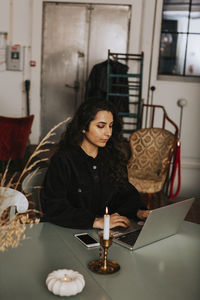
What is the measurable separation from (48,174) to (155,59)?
4.71 metres

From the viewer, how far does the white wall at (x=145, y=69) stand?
5.94 metres

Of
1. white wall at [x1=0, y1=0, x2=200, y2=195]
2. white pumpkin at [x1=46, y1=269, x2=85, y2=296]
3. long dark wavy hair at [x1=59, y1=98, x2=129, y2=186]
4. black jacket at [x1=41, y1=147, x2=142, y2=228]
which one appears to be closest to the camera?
white pumpkin at [x1=46, y1=269, x2=85, y2=296]

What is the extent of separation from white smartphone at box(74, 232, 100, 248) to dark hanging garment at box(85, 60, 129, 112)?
4.15m

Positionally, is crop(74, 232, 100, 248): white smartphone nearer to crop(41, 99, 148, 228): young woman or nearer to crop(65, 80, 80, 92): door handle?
crop(41, 99, 148, 228): young woman

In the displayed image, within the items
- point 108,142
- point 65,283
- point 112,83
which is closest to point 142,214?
point 108,142

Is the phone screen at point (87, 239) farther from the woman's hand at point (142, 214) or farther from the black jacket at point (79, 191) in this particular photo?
the woman's hand at point (142, 214)

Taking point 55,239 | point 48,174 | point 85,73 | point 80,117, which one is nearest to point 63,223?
point 55,239

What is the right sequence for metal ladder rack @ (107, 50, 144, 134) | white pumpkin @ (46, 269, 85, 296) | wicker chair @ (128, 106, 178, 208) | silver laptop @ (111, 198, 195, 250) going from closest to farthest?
white pumpkin @ (46, 269, 85, 296) → silver laptop @ (111, 198, 195, 250) → wicker chair @ (128, 106, 178, 208) → metal ladder rack @ (107, 50, 144, 134)

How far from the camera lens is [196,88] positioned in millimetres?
6016

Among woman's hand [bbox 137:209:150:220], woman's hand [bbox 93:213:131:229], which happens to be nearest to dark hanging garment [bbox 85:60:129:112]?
woman's hand [bbox 137:209:150:220]

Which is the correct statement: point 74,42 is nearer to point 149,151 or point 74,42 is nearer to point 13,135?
point 13,135

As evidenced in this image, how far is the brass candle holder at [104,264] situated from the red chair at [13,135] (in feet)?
10.9

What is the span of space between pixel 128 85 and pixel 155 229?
4140mm

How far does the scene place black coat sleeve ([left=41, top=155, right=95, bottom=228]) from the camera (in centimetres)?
156
